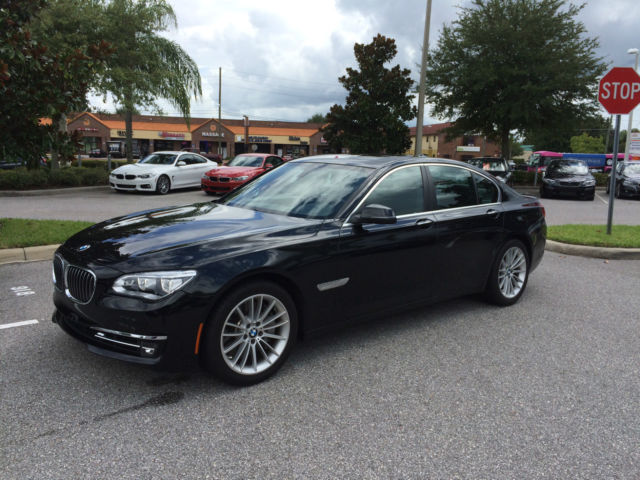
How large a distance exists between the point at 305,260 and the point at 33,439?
6.29ft

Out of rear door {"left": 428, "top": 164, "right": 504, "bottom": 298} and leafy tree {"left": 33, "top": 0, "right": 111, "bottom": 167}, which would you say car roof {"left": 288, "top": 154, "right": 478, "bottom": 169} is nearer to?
rear door {"left": 428, "top": 164, "right": 504, "bottom": 298}

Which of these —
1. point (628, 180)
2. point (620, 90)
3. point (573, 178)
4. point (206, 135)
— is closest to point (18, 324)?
point (620, 90)

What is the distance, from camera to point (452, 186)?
5020 millimetres

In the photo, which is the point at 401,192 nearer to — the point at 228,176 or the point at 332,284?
the point at 332,284

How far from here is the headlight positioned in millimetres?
3148

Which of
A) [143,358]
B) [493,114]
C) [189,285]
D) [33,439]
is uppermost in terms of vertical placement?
[493,114]

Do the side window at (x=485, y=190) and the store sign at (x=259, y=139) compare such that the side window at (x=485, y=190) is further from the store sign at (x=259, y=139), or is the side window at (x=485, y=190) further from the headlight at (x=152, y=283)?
the store sign at (x=259, y=139)

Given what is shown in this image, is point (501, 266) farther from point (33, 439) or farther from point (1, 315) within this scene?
point (1, 315)

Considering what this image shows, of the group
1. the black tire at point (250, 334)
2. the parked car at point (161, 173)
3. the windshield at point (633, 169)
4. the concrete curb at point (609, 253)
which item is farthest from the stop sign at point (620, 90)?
the windshield at point (633, 169)

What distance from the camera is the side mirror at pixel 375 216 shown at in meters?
3.89

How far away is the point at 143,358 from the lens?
316 cm

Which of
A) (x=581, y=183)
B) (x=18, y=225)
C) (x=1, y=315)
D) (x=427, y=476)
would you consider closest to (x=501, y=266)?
(x=427, y=476)

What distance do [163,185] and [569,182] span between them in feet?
49.3

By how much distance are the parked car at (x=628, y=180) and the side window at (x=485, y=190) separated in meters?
18.2
